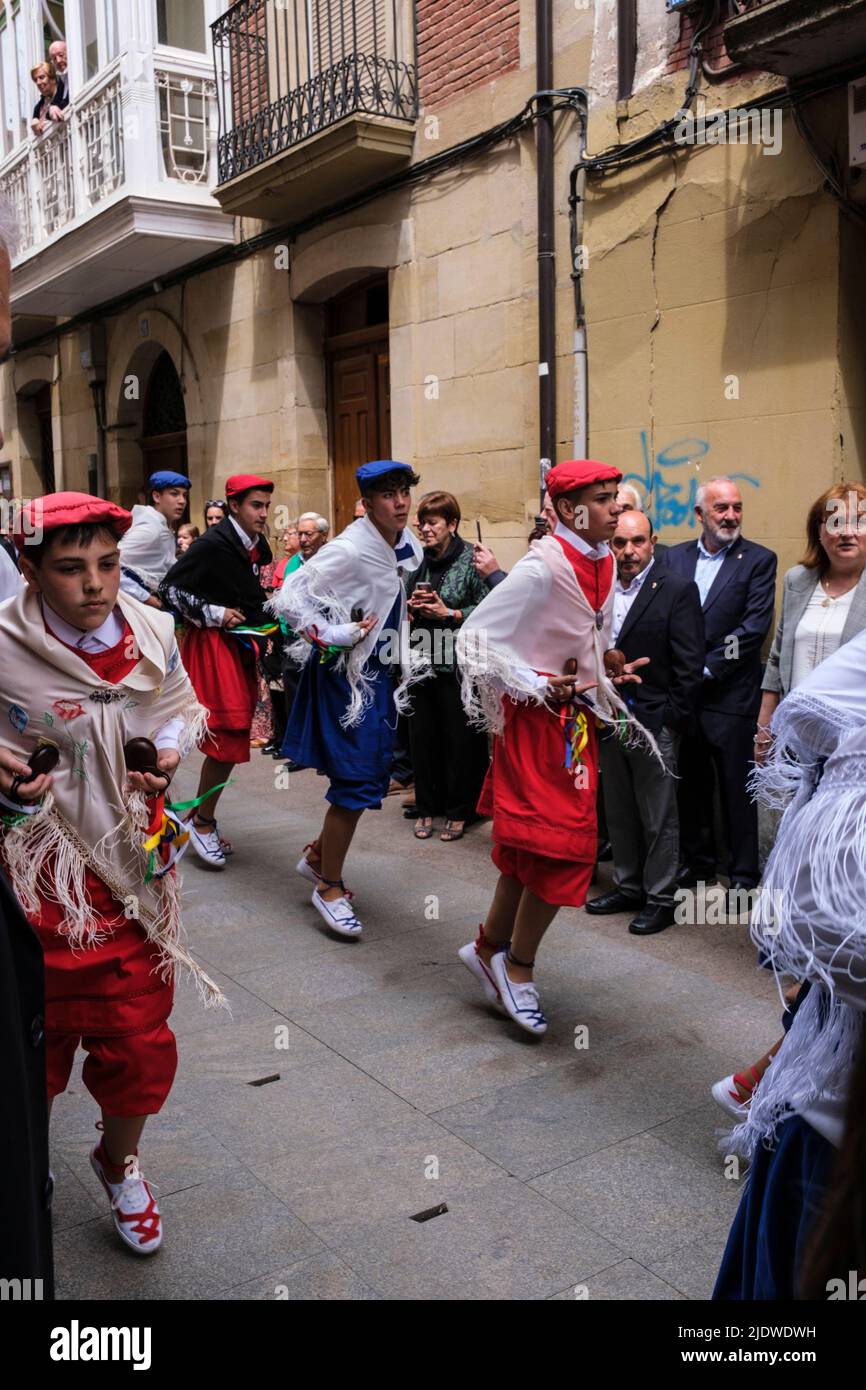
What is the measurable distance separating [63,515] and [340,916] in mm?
2832

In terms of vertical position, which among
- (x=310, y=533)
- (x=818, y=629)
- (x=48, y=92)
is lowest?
(x=818, y=629)

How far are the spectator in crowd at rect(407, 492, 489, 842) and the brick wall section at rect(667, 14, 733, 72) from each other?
9.06 ft

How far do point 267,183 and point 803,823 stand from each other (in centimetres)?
955

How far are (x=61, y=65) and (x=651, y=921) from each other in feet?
40.8

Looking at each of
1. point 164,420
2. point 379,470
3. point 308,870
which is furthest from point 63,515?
point 164,420

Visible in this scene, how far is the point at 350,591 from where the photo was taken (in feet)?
17.5

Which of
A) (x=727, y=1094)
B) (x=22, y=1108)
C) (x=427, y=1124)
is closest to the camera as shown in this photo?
(x=22, y=1108)

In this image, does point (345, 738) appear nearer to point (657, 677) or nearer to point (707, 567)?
point (657, 677)

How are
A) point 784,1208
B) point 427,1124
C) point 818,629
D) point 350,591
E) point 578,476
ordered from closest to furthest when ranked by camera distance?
1. point 784,1208
2. point 427,1124
3. point 578,476
4. point 818,629
5. point 350,591

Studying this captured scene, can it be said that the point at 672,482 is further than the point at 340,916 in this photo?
Yes

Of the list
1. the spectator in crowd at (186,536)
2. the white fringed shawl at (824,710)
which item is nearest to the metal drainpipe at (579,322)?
the spectator in crowd at (186,536)

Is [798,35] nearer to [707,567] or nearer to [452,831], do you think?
[707,567]

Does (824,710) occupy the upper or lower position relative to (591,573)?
lower

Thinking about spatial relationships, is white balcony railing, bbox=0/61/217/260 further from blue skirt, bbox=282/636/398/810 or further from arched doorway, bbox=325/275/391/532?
blue skirt, bbox=282/636/398/810
